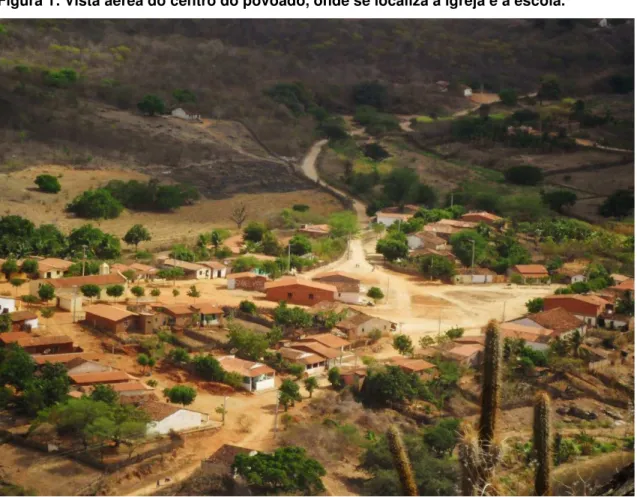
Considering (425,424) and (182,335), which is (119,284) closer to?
(182,335)

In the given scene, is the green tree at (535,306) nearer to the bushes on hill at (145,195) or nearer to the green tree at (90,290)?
the green tree at (90,290)

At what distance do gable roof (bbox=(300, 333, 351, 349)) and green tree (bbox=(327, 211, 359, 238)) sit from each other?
8.29 m

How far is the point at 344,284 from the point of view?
24.2m

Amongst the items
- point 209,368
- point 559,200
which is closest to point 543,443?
point 209,368

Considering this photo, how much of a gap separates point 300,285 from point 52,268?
4240mm

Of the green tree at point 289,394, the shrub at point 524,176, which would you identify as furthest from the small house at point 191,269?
the shrub at point 524,176

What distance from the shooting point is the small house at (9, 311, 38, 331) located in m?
19.9

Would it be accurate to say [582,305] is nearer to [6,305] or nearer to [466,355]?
[466,355]

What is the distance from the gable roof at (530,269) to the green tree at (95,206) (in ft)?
29.3

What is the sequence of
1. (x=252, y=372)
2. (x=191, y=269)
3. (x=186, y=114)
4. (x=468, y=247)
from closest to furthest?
(x=252, y=372) < (x=191, y=269) < (x=468, y=247) < (x=186, y=114)

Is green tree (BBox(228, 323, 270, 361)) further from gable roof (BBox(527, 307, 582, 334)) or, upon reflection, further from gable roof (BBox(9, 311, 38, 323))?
gable roof (BBox(527, 307, 582, 334))

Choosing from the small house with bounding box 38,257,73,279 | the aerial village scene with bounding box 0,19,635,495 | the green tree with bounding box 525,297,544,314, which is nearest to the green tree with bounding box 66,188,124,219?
the aerial village scene with bounding box 0,19,635,495

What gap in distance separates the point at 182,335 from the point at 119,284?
2584 mm

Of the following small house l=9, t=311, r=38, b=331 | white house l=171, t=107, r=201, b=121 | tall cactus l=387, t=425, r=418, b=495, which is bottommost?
small house l=9, t=311, r=38, b=331
